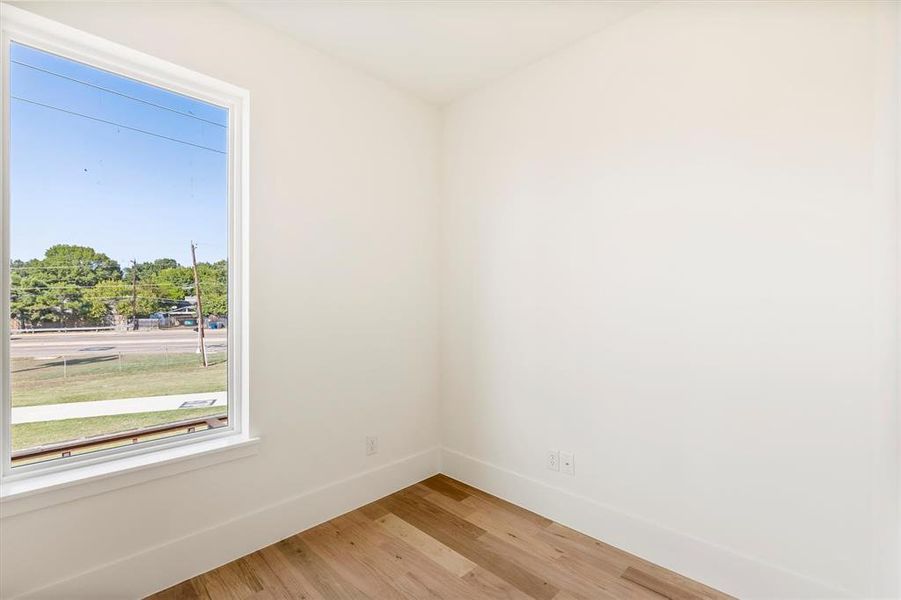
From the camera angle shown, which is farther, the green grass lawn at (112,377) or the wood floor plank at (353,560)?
the wood floor plank at (353,560)

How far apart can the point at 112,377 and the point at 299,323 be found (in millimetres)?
803

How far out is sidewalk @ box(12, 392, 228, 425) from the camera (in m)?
1.59

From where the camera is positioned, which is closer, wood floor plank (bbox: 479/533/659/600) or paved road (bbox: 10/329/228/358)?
paved road (bbox: 10/329/228/358)

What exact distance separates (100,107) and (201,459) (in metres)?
1.57

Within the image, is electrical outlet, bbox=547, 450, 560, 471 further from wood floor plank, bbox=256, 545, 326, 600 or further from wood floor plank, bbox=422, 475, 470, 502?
wood floor plank, bbox=256, 545, 326, 600

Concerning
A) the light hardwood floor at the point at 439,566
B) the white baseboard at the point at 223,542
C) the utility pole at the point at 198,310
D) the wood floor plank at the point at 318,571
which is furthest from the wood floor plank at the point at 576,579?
the utility pole at the point at 198,310

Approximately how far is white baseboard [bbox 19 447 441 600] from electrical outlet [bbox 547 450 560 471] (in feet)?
3.05

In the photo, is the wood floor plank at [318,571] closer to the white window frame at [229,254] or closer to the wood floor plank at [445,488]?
the white window frame at [229,254]

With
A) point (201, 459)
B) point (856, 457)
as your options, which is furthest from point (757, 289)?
point (201, 459)

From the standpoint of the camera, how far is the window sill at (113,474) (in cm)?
147

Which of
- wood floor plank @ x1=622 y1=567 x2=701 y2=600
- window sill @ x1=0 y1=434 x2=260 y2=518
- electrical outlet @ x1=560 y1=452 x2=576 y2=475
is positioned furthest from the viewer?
electrical outlet @ x1=560 y1=452 x2=576 y2=475

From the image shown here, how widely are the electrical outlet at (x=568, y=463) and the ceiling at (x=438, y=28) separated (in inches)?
87.3

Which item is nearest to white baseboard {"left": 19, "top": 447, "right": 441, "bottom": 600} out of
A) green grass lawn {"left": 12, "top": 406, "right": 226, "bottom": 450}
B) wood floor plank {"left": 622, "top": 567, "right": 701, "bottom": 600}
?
green grass lawn {"left": 12, "top": 406, "right": 226, "bottom": 450}

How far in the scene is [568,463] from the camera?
7.38 ft
